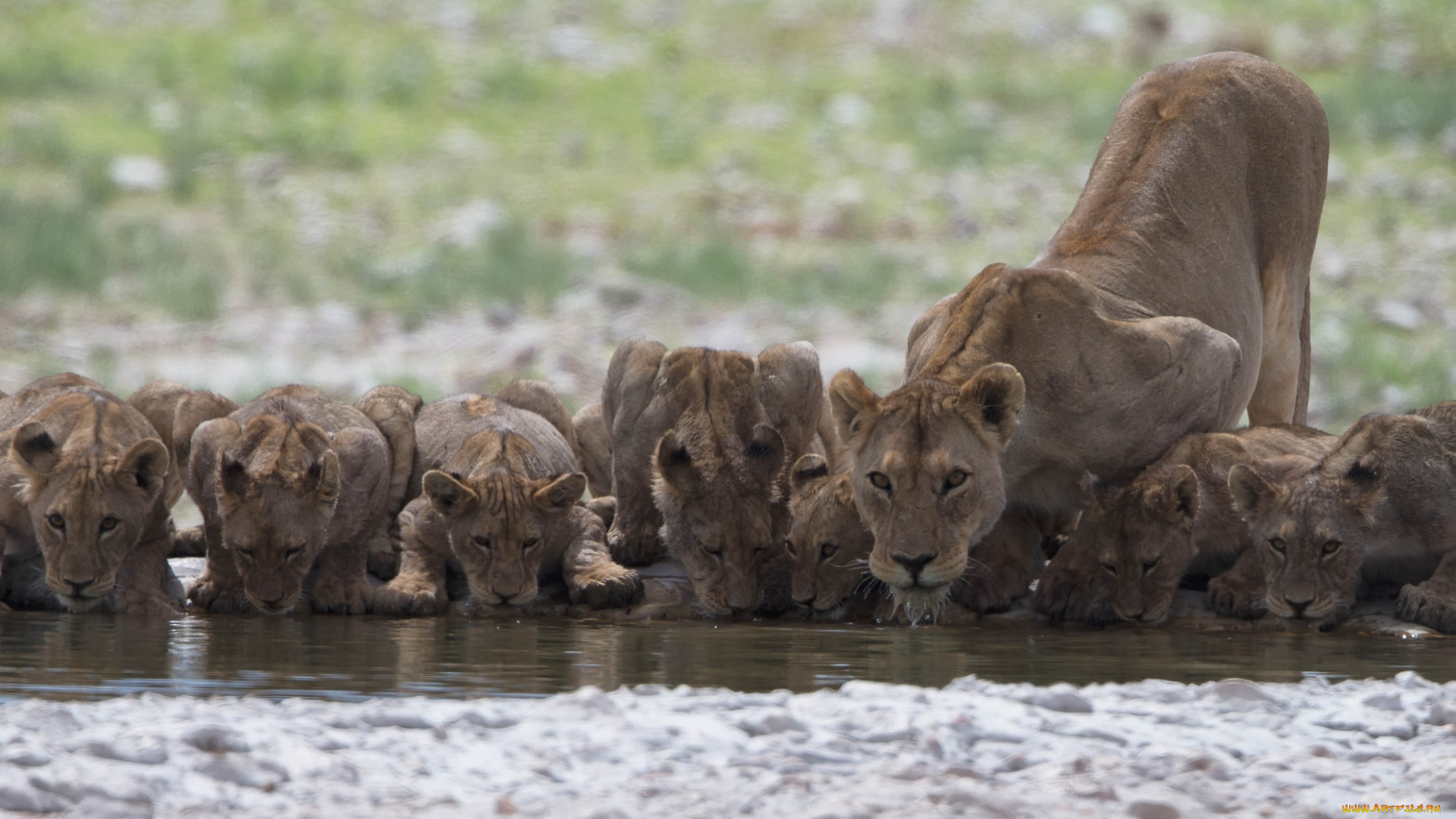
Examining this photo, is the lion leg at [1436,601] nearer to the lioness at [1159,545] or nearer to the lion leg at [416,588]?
the lioness at [1159,545]

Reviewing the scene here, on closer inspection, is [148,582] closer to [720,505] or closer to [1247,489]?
[720,505]

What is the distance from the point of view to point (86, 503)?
8953 mm

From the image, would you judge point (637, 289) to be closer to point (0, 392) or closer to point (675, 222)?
point (675, 222)

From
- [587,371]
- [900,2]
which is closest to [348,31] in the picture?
[900,2]

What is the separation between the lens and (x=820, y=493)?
30.0 feet

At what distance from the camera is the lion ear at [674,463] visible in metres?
9.28

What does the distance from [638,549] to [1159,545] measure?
8.39 feet

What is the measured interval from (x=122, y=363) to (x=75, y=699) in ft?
44.3

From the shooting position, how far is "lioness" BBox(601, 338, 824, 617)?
9133mm

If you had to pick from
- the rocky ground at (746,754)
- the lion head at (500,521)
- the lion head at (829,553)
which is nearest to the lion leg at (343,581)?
the lion head at (500,521)

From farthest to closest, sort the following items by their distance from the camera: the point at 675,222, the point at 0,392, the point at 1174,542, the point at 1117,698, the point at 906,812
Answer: the point at 675,222
the point at 0,392
the point at 1174,542
the point at 1117,698
the point at 906,812

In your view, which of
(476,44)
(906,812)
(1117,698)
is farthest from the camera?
(476,44)

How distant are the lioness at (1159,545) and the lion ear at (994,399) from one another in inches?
25.4

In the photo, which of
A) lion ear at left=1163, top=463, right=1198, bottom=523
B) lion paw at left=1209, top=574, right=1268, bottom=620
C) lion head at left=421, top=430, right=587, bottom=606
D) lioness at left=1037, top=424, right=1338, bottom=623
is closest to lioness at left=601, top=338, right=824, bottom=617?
lion head at left=421, top=430, right=587, bottom=606
